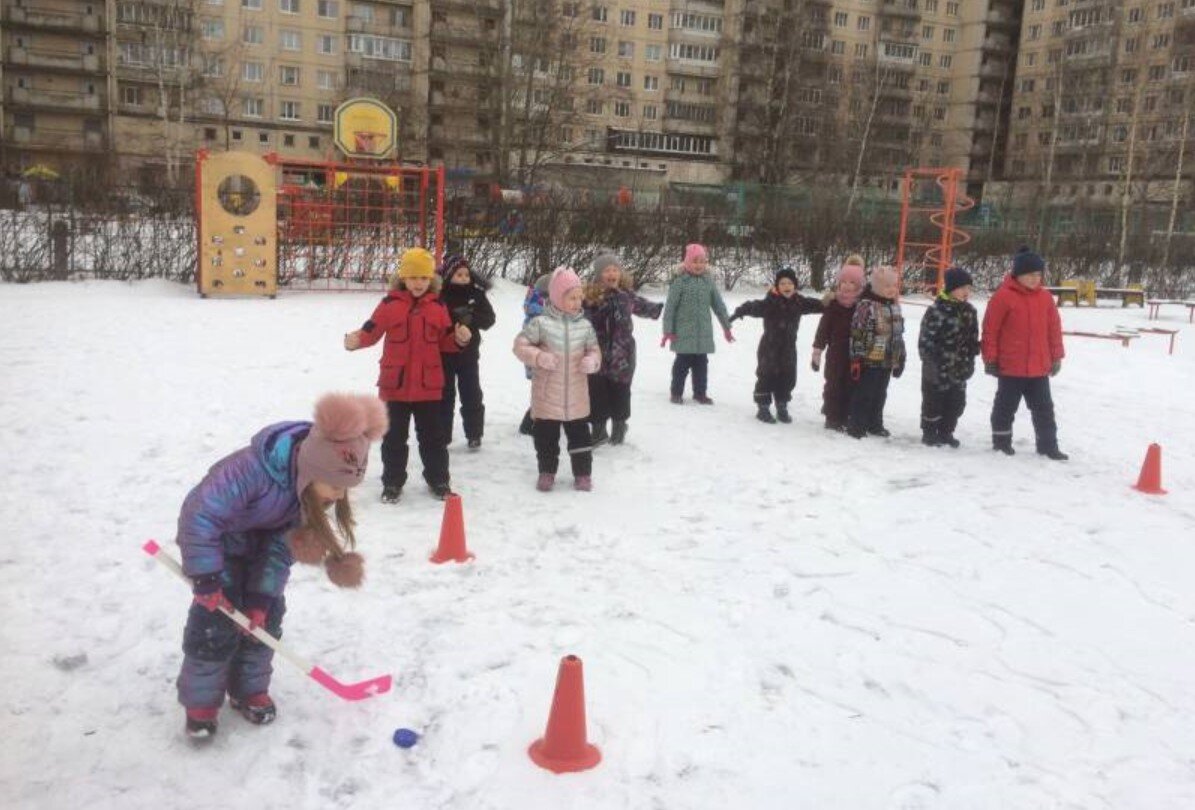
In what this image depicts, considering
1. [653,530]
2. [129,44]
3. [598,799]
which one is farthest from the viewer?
[129,44]

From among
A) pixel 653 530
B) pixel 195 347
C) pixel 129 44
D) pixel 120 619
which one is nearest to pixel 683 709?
pixel 653 530

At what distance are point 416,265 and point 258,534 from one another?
2.86 meters

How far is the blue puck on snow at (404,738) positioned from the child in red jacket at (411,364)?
274 cm

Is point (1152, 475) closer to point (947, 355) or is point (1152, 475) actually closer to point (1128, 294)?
point (947, 355)

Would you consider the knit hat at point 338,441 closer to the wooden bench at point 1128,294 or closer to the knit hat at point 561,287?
the knit hat at point 561,287

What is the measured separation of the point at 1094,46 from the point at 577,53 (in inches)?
1460

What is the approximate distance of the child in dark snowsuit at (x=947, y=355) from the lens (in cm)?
772

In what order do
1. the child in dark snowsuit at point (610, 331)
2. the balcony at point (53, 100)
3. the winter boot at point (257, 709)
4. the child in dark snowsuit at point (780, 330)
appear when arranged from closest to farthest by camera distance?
the winter boot at point (257, 709), the child in dark snowsuit at point (610, 331), the child in dark snowsuit at point (780, 330), the balcony at point (53, 100)

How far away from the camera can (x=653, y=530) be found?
18.3 feet

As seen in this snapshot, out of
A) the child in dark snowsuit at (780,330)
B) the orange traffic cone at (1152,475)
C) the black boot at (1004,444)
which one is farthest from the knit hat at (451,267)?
the orange traffic cone at (1152,475)

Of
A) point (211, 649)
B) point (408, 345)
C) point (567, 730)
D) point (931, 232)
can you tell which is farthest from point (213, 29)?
point (567, 730)

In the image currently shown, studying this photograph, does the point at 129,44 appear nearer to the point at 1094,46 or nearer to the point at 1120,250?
the point at 1120,250

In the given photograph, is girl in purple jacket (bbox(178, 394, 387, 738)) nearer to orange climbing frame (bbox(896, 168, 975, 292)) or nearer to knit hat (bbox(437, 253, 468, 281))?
knit hat (bbox(437, 253, 468, 281))

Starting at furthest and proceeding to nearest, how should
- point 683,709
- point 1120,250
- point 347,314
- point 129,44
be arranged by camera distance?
point 129,44 → point 1120,250 → point 347,314 → point 683,709
